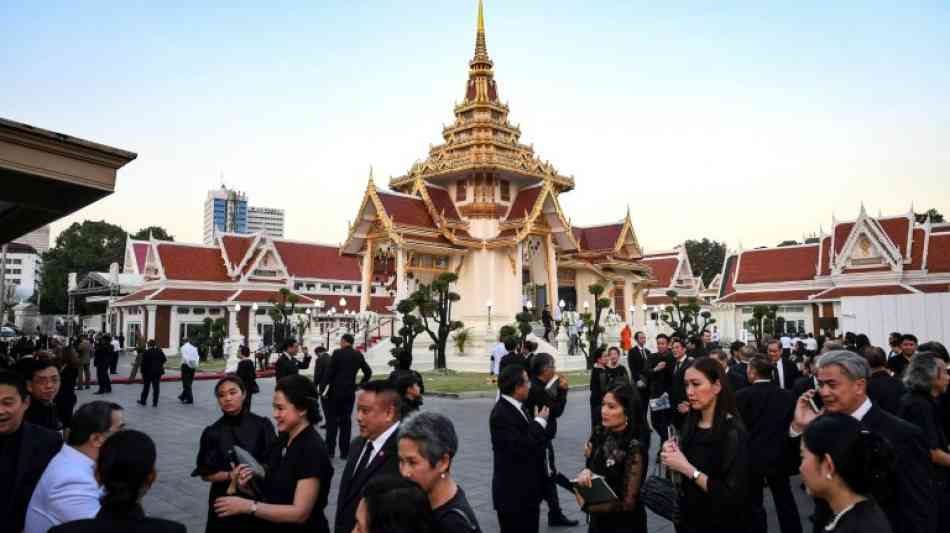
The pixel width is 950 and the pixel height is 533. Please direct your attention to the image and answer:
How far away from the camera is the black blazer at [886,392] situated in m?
5.41

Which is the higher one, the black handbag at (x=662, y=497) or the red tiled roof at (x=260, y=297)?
the red tiled roof at (x=260, y=297)

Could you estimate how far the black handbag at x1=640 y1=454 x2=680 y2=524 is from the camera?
11.0ft

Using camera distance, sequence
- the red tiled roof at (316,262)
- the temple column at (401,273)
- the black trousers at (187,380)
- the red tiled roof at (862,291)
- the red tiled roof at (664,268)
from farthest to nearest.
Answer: the red tiled roof at (664,268) → the red tiled roof at (316,262) → the red tiled roof at (862,291) → the temple column at (401,273) → the black trousers at (187,380)

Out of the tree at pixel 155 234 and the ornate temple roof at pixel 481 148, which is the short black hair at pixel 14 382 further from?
the tree at pixel 155 234

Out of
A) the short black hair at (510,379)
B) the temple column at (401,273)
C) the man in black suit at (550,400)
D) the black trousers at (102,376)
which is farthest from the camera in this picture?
the temple column at (401,273)

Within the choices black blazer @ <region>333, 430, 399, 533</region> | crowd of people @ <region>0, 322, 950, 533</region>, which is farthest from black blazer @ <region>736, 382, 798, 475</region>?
black blazer @ <region>333, 430, 399, 533</region>

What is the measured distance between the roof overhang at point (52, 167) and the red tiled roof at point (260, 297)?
32.9 metres

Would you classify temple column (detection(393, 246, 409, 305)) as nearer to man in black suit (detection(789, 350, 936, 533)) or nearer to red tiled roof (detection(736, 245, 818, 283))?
man in black suit (detection(789, 350, 936, 533))

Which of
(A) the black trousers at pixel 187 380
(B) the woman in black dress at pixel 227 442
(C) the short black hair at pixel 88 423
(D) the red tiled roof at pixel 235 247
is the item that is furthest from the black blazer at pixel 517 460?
(D) the red tiled roof at pixel 235 247

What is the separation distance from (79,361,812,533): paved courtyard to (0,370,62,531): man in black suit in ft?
8.90

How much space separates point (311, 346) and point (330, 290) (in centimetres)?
1818

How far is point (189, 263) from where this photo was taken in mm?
40156

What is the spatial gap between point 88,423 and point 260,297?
38186 millimetres

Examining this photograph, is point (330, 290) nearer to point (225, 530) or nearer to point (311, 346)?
point (311, 346)
